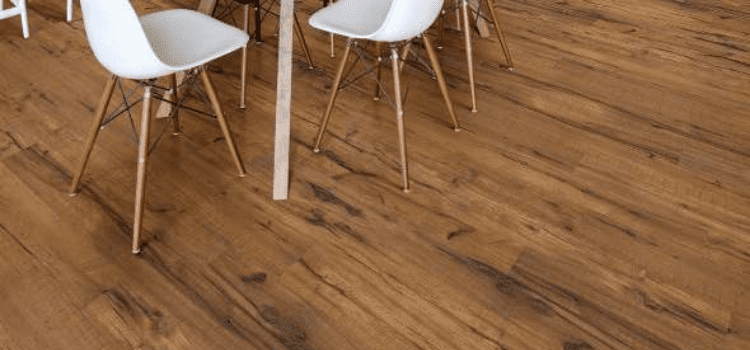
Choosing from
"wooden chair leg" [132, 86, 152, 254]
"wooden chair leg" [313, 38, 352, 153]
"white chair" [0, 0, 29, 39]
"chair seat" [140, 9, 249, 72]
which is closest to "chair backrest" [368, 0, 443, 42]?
"wooden chair leg" [313, 38, 352, 153]

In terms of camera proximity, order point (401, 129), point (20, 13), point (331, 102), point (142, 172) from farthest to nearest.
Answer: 1. point (20, 13)
2. point (331, 102)
3. point (401, 129)
4. point (142, 172)

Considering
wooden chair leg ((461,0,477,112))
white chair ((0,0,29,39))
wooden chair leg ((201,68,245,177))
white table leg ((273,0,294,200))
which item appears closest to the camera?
wooden chair leg ((201,68,245,177))

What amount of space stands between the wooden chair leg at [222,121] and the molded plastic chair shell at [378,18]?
0.40 meters

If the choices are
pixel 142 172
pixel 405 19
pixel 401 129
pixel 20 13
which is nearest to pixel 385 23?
pixel 405 19

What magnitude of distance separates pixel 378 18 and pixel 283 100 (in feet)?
2.00

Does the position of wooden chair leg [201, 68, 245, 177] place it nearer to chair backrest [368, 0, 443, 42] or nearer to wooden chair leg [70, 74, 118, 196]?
wooden chair leg [70, 74, 118, 196]

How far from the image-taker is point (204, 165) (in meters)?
2.24

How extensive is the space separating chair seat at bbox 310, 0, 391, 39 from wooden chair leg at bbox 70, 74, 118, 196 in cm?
68

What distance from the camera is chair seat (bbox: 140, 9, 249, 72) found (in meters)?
1.86

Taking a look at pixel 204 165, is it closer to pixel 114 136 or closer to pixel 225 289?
pixel 114 136

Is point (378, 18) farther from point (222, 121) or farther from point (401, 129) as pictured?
point (222, 121)

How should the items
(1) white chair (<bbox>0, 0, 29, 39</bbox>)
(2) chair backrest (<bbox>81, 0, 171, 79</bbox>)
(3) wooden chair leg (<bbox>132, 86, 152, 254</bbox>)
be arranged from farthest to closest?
(1) white chair (<bbox>0, 0, 29, 39</bbox>) < (3) wooden chair leg (<bbox>132, 86, 152, 254</bbox>) < (2) chair backrest (<bbox>81, 0, 171, 79</bbox>)

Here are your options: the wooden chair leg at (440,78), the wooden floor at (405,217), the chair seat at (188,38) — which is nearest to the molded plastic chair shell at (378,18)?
the wooden chair leg at (440,78)

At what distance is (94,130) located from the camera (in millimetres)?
1972
